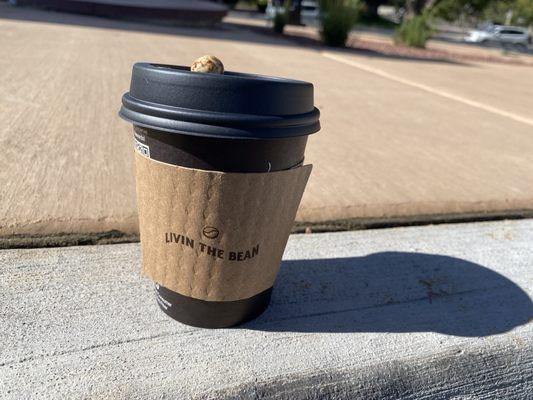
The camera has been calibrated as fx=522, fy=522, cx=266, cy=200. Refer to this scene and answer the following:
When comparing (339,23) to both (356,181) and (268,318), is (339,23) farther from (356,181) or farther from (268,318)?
→ (268,318)

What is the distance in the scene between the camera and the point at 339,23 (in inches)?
610

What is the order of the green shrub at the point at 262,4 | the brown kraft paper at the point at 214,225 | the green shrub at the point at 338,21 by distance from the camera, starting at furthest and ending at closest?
the green shrub at the point at 262,4
the green shrub at the point at 338,21
the brown kraft paper at the point at 214,225

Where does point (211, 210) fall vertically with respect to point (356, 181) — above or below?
above

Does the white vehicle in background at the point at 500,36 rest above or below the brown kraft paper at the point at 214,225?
below

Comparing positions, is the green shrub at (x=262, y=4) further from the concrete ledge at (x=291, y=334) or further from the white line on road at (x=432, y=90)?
the concrete ledge at (x=291, y=334)

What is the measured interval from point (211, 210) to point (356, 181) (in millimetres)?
2189

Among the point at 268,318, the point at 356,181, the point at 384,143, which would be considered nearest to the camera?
the point at 268,318

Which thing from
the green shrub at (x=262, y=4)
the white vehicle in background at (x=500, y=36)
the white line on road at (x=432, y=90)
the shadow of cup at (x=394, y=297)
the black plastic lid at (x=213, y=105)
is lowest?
the green shrub at (x=262, y=4)

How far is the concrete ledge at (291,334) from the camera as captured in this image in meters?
1.84

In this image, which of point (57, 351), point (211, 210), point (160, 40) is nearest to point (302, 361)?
point (211, 210)

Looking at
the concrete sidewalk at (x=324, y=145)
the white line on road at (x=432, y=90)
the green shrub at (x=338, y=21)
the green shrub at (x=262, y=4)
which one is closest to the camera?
the concrete sidewalk at (x=324, y=145)

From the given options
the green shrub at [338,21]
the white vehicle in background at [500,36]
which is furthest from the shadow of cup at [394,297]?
the white vehicle in background at [500,36]

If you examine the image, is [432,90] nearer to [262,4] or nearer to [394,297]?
[394,297]

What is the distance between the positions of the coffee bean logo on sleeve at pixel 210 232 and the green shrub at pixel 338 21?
48.4 ft
